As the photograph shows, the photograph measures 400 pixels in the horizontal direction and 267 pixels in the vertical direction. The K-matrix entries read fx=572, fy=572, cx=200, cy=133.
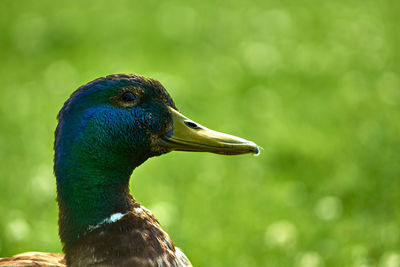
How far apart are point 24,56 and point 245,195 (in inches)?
124

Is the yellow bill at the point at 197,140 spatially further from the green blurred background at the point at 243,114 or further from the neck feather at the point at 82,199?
the green blurred background at the point at 243,114

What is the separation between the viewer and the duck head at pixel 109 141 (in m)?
1.96

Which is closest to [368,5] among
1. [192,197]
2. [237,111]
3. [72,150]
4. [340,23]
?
[340,23]

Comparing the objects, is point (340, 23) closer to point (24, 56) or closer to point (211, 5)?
point (211, 5)

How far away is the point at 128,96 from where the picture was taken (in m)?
2.04

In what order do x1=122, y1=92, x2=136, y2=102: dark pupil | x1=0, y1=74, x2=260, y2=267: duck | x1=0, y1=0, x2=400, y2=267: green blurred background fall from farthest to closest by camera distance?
x1=0, y1=0, x2=400, y2=267: green blurred background < x1=122, y1=92, x2=136, y2=102: dark pupil < x1=0, y1=74, x2=260, y2=267: duck

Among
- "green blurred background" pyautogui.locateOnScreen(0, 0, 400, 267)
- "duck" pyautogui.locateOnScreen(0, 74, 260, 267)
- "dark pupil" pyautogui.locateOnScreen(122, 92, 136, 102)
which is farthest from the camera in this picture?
"green blurred background" pyautogui.locateOnScreen(0, 0, 400, 267)

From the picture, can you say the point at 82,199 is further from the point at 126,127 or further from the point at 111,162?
the point at 126,127

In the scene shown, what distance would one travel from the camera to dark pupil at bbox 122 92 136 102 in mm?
2041

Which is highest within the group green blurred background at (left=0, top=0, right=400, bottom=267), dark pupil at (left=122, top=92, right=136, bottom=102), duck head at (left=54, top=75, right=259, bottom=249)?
dark pupil at (left=122, top=92, right=136, bottom=102)

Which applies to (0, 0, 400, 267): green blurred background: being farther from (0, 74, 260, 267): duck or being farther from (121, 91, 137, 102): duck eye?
(121, 91, 137, 102): duck eye

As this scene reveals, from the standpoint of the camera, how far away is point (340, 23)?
696 centimetres

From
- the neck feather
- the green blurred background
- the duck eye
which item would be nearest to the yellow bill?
the duck eye

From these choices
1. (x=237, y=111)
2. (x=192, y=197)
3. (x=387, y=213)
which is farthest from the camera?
(x=237, y=111)
